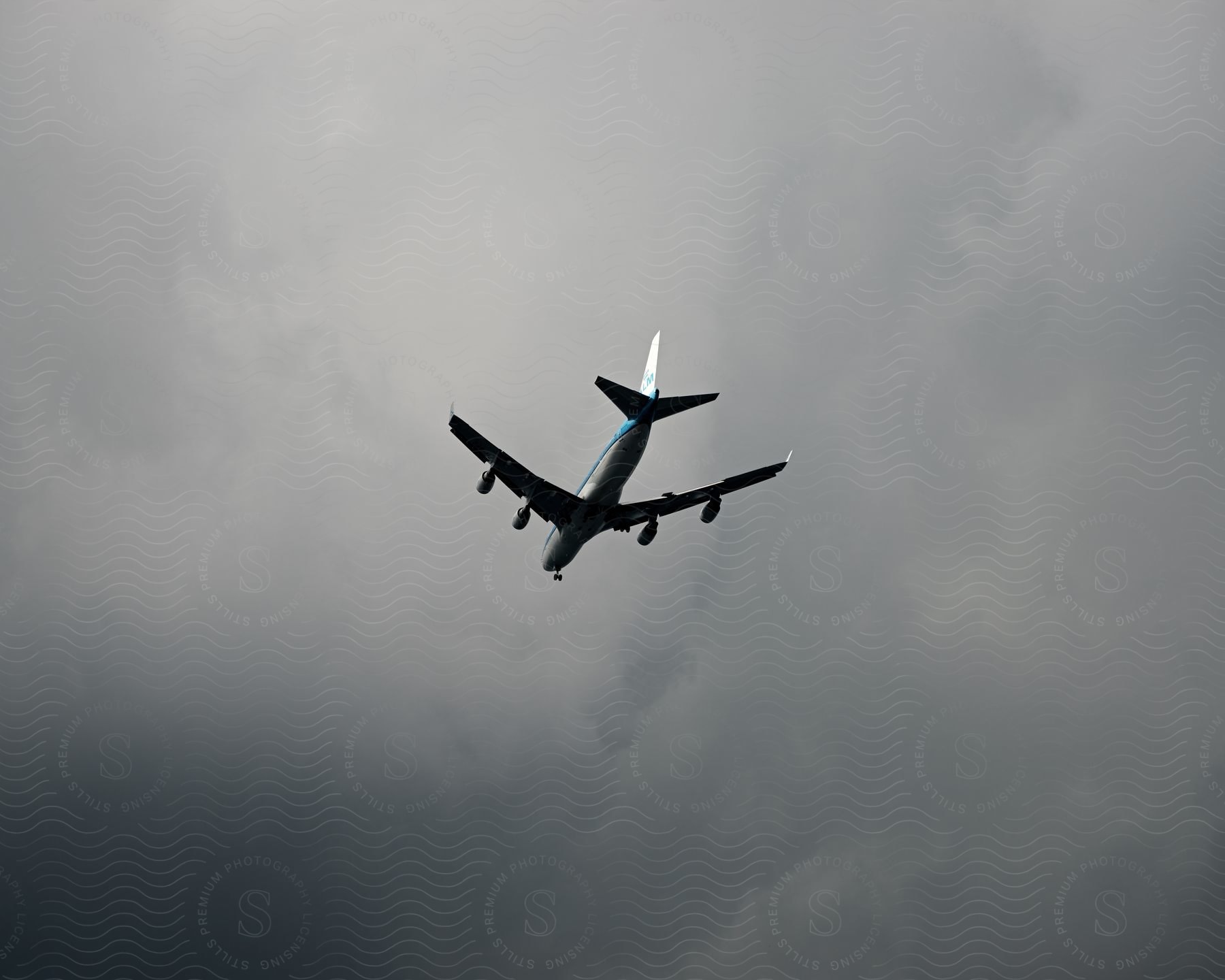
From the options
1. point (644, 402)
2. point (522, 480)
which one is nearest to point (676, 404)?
point (644, 402)

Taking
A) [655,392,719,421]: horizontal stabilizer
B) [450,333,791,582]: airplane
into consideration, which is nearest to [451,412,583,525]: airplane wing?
[450,333,791,582]: airplane

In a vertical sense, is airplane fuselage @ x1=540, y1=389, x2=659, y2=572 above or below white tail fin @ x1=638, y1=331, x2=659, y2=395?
below

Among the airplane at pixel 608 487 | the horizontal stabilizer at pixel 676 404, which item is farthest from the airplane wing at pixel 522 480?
the horizontal stabilizer at pixel 676 404

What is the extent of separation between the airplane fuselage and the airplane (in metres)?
0.05

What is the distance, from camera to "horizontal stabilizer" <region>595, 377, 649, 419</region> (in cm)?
6278

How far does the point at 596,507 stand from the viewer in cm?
7075

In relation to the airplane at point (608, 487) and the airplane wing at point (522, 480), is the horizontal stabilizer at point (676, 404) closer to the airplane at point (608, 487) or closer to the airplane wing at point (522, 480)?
the airplane at point (608, 487)

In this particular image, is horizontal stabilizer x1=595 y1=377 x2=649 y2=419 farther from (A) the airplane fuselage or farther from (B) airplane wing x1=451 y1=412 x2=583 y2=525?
(B) airplane wing x1=451 y1=412 x2=583 y2=525

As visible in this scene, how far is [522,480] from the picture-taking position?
69.6 metres

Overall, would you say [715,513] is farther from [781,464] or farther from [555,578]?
[555,578]

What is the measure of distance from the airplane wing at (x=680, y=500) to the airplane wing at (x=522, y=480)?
136 inches

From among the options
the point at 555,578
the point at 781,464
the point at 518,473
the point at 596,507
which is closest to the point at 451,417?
the point at 518,473

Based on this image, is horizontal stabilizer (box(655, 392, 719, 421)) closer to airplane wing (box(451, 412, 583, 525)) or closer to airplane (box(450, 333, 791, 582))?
airplane (box(450, 333, 791, 582))

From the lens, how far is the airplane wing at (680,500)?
71.0 meters
